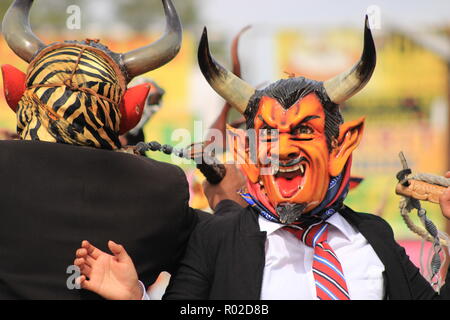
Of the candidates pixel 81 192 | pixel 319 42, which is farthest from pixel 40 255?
pixel 319 42

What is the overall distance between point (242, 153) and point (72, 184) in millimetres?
650

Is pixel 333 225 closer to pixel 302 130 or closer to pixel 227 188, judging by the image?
pixel 302 130

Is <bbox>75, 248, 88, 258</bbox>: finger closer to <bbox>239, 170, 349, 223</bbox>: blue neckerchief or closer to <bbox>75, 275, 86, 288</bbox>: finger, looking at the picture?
<bbox>75, 275, 86, 288</bbox>: finger

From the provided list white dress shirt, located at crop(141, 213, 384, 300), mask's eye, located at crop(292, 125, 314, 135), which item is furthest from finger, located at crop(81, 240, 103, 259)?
mask's eye, located at crop(292, 125, 314, 135)

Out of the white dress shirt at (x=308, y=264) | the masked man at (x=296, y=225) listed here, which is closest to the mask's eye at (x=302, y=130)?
the masked man at (x=296, y=225)

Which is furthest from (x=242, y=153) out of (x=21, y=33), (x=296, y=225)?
(x=21, y=33)

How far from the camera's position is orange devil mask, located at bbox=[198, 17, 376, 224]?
2.65 meters

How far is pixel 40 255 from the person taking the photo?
2.58m

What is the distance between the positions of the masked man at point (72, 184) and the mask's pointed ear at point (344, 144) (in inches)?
22.8

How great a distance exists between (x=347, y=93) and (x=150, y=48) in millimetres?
840

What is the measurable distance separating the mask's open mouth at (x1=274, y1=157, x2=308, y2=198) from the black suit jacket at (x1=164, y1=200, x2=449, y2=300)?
184 millimetres

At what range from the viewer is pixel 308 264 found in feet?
8.84

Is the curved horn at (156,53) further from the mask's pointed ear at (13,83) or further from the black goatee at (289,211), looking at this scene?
the black goatee at (289,211)
